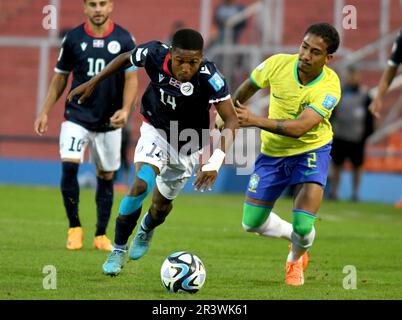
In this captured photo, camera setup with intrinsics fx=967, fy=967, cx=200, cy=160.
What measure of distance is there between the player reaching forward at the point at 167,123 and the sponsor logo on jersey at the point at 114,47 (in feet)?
5.96

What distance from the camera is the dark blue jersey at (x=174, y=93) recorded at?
809 centimetres

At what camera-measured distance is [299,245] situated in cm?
850

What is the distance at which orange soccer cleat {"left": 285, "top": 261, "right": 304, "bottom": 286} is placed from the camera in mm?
8284

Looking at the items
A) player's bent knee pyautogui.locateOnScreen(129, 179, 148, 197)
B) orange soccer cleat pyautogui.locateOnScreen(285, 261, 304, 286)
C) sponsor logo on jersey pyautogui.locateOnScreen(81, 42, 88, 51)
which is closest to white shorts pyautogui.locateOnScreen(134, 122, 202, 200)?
player's bent knee pyautogui.locateOnScreen(129, 179, 148, 197)

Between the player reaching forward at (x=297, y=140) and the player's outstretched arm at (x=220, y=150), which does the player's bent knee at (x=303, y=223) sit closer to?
the player reaching forward at (x=297, y=140)

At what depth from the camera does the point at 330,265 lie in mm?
9742

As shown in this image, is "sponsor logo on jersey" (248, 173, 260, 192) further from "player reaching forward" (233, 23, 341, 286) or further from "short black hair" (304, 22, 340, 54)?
"short black hair" (304, 22, 340, 54)

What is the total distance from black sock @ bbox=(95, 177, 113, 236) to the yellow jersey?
2345 millimetres

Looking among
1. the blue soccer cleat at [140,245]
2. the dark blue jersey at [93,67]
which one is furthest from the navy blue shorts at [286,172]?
the dark blue jersey at [93,67]

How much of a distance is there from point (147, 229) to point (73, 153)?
5.83 ft
